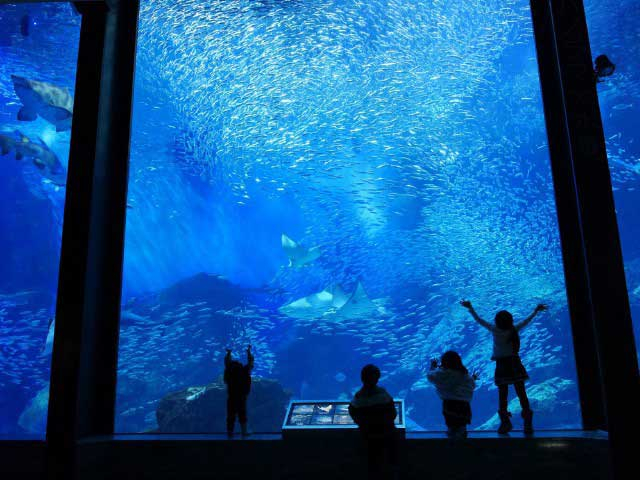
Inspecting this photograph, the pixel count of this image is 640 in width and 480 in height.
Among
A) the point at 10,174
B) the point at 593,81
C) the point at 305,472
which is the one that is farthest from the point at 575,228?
the point at 10,174

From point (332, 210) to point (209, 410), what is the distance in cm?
1880

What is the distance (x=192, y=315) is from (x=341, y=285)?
8.53 m

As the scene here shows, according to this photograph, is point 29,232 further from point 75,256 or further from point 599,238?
point 599,238

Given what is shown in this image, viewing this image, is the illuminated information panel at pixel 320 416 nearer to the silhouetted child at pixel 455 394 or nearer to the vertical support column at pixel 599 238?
the silhouetted child at pixel 455 394

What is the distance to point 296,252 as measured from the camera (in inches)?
1027

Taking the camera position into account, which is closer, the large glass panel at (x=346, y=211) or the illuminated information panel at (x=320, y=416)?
the illuminated information panel at (x=320, y=416)

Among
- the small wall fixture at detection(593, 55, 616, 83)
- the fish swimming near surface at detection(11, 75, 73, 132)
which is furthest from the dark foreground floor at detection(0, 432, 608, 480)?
the fish swimming near surface at detection(11, 75, 73, 132)

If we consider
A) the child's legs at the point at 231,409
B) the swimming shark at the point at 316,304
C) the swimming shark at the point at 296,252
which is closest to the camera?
the child's legs at the point at 231,409

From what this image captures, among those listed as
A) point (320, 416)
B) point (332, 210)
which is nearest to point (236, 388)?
point (320, 416)

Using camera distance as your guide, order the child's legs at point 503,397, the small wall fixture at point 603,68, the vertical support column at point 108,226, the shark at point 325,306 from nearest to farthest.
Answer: the small wall fixture at point 603,68
the child's legs at point 503,397
the vertical support column at point 108,226
the shark at point 325,306

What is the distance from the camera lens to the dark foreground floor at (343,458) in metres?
3.12

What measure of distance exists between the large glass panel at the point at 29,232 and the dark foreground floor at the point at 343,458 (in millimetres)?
23253

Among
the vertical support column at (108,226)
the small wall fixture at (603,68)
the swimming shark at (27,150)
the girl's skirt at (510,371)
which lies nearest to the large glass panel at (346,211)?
the swimming shark at (27,150)

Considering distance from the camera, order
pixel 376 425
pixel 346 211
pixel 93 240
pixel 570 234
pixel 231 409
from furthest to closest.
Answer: pixel 346 211
pixel 570 234
pixel 93 240
pixel 231 409
pixel 376 425
